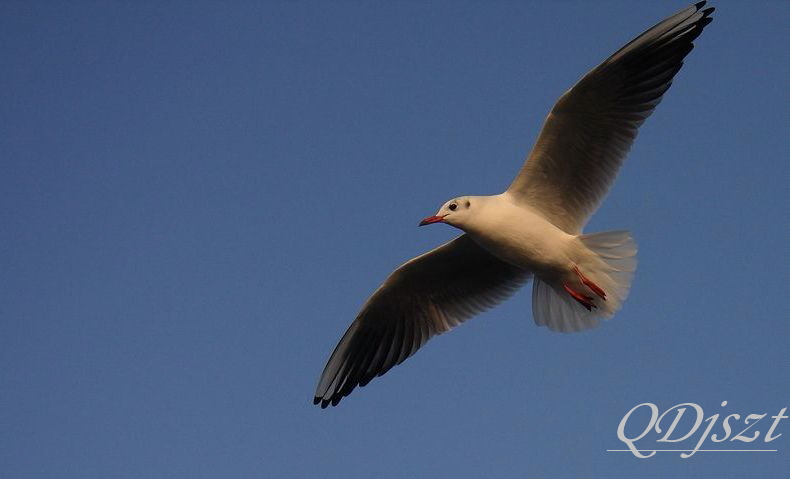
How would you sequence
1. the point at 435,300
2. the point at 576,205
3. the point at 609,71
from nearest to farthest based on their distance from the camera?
1. the point at 609,71
2. the point at 576,205
3. the point at 435,300

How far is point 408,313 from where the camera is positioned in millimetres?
8352

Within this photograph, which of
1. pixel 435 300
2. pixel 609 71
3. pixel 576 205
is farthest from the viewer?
pixel 435 300

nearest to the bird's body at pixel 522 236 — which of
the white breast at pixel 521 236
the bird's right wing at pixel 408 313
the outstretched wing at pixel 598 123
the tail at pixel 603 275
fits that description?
the white breast at pixel 521 236

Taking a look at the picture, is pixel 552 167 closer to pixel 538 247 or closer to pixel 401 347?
pixel 538 247

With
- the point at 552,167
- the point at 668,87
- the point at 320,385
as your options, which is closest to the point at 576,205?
the point at 552,167

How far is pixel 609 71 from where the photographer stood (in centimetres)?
697

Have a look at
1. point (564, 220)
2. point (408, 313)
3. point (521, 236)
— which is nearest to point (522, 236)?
point (521, 236)

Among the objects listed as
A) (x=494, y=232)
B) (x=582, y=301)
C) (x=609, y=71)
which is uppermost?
(x=609, y=71)

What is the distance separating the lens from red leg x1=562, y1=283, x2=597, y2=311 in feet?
24.2

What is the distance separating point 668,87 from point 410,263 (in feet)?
6.97

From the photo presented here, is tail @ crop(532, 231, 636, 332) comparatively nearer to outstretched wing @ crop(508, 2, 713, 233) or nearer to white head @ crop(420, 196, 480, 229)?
outstretched wing @ crop(508, 2, 713, 233)

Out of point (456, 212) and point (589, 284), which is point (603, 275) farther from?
point (456, 212)

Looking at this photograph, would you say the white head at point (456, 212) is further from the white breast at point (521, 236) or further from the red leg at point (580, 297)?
the red leg at point (580, 297)

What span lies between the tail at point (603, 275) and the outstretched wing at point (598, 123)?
350mm
